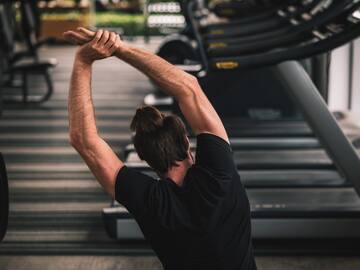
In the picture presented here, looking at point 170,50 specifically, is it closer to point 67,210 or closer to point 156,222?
point 67,210

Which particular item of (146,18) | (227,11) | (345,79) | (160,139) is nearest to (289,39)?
(345,79)

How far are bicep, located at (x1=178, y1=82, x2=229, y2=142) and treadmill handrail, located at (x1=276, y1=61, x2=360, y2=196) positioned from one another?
7.01ft

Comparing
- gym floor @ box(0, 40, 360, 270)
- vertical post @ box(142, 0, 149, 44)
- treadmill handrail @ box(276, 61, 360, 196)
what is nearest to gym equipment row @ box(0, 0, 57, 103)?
gym floor @ box(0, 40, 360, 270)

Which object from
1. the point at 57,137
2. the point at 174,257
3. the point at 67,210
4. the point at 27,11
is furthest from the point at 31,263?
the point at 27,11

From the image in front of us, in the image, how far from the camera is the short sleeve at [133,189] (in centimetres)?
185

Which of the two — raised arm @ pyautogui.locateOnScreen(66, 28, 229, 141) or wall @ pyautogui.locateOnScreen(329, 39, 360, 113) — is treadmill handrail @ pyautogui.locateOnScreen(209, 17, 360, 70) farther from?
wall @ pyautogui.locateOnScreen(329, 39, 360, 113)

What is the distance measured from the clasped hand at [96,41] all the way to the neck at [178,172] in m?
0.37

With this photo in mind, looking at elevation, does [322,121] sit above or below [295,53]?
below

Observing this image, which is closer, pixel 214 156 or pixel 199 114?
pixel 214 156

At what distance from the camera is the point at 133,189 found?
185 centimetres

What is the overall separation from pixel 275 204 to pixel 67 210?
1439 millimetres

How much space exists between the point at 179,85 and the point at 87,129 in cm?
29

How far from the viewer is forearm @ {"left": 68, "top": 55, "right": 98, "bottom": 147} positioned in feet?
6.29

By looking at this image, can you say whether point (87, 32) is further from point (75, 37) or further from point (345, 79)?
point (345, 79)
